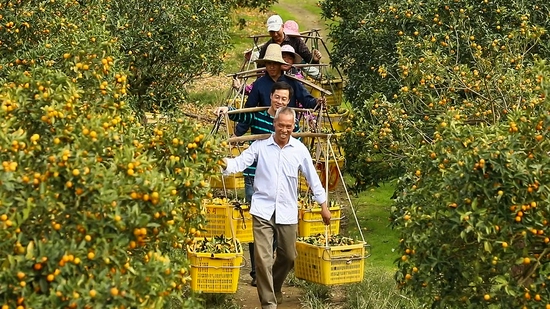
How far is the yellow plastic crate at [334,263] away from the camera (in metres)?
9.52

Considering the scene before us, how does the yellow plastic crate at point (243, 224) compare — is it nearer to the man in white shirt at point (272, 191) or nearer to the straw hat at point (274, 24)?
the man in white shirt at point (272, 191)

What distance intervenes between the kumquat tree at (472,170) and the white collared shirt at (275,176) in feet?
3.11

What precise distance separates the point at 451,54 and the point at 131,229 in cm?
654

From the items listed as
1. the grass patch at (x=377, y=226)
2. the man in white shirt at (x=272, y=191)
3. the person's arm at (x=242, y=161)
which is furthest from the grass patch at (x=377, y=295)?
the person's arm at (x=242, y=161)

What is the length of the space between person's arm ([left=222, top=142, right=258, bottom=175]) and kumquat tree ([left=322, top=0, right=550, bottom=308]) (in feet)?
4.14

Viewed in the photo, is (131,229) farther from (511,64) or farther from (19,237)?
(511,64)

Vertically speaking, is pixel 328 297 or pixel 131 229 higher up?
pixel 131 229

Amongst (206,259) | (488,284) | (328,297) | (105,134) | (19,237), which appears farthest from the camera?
(328,297)

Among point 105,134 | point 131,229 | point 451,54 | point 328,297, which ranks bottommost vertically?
point 328,297

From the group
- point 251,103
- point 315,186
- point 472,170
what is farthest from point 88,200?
point 251,103

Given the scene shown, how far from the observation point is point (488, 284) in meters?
→ 7.05

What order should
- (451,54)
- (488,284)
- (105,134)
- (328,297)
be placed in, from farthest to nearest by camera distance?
1. (451,54)
2. (328,297)
3. (488,284)
4. (105,134)

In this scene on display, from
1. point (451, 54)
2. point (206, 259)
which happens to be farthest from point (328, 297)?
point (451, 54)

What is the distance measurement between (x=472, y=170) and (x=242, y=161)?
2982 mm
